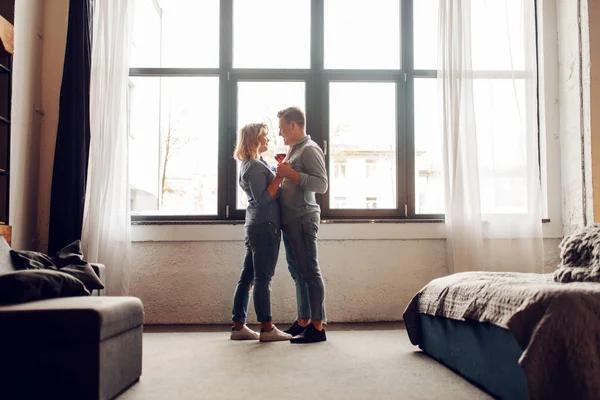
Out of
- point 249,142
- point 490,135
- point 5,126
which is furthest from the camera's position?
point 490,135

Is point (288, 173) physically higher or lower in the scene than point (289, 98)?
lower

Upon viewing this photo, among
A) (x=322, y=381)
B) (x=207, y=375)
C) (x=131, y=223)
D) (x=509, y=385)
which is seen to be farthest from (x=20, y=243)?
(x=509, y=385)

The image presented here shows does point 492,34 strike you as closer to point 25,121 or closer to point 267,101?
point 267,101

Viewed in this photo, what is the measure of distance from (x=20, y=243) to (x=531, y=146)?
3.79 metres

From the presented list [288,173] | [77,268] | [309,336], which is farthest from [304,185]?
[77,268]

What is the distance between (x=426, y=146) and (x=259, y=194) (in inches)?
69.6

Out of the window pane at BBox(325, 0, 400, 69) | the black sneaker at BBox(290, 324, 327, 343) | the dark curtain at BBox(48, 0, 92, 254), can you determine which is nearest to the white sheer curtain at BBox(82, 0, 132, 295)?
the dark curtain at BBox(48, 0, 92, 254)

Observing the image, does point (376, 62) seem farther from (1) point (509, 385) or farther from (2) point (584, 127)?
(1) point (509, 385)

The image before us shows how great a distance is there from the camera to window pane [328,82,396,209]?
4.74m

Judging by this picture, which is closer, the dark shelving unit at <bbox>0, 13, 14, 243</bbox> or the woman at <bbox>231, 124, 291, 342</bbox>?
the woman at <bbox>231, 124, 291, 342</bbox>

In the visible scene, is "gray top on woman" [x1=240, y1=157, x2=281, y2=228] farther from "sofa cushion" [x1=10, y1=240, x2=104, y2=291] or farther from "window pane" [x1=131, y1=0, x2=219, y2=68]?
"window pane" [x1=131, y1=0, x2=219, y2=68]

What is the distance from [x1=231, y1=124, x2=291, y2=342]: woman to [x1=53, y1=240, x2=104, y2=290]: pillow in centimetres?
105

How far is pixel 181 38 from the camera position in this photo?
15.7ft

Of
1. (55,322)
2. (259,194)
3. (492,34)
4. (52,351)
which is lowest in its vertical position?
(52,351)
